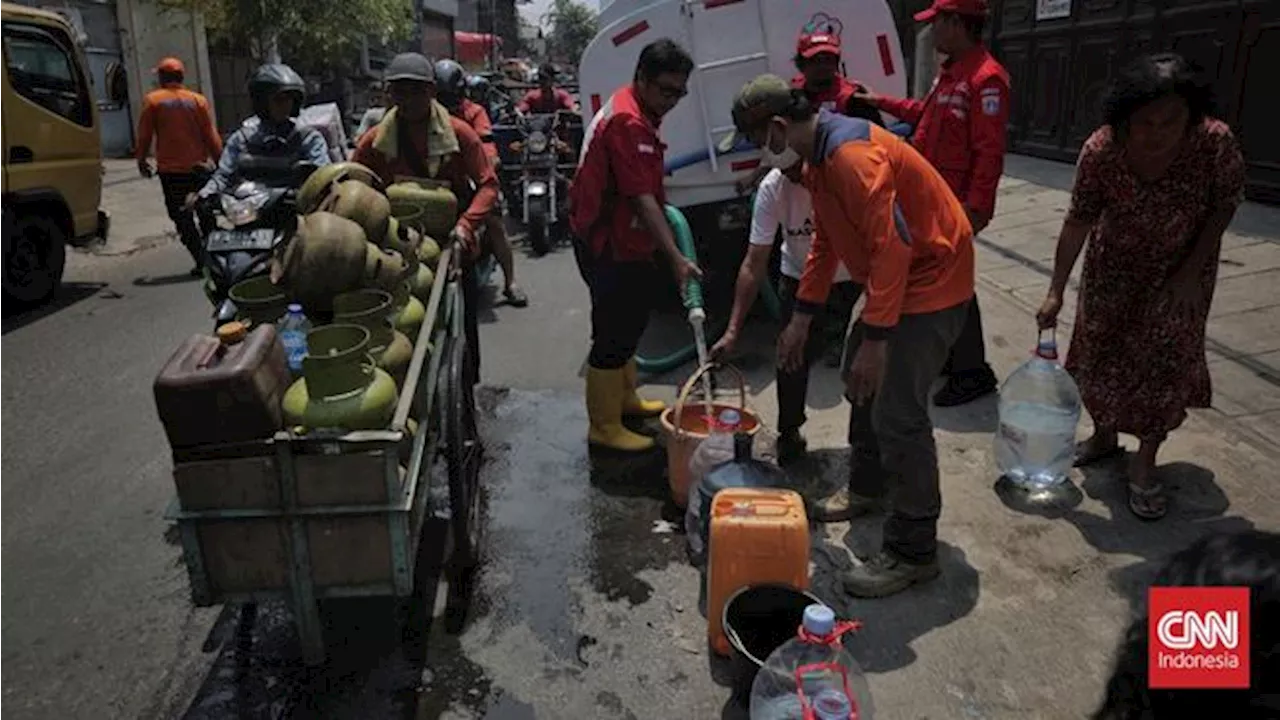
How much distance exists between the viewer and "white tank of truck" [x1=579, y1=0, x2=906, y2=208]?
582cm

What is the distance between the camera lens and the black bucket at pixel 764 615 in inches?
108

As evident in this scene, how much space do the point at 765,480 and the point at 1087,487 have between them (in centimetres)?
174

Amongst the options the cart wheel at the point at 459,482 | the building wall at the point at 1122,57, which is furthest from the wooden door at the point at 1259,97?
the cart wheel at the point at 459,482

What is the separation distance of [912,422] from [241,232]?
3.27 meters

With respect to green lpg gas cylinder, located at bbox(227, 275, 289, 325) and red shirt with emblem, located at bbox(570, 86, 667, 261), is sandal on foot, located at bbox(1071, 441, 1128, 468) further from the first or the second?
green lpg gas cylinder, located at bbox(227, 275, 289, 325)

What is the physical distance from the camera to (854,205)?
282 centimetres

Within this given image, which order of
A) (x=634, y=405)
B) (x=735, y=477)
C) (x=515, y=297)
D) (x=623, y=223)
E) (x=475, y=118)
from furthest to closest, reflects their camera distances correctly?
(x=515, y=297) < (x=475, y=118) < (x=634, y=405) < (x=623, y=223) < (x=735, y=477)

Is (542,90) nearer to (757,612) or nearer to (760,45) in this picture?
(760,45)

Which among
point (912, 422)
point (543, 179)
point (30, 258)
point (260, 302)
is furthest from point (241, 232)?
point (543, 179)

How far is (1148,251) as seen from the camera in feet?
11.7

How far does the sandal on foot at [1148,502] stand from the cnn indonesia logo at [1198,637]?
9.88ft

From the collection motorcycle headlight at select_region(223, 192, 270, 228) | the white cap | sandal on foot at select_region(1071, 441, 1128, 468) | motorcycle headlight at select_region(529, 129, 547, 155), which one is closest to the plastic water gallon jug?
the white cap

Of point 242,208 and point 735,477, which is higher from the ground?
point 242,208

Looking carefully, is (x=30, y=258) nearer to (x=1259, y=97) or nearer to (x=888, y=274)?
(x=888, y=274)
